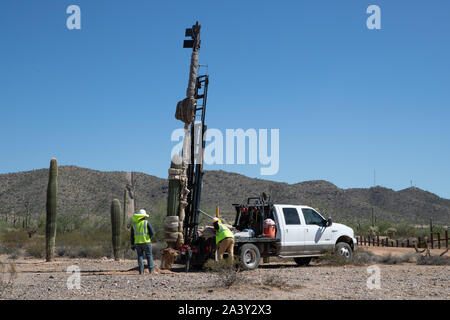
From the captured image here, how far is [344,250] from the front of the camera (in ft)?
58.1

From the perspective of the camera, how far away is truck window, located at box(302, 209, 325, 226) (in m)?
17.3

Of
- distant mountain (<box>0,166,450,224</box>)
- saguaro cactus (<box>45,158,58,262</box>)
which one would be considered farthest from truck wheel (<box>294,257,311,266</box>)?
distant mountain (<box>0,166,450,224</box>)

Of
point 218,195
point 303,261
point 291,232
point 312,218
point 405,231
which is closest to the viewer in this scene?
point 291,232

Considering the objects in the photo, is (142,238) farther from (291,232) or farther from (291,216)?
(291,216)

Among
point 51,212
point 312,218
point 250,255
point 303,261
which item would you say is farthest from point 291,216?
point 51,212

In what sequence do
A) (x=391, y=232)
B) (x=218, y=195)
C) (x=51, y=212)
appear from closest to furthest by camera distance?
(x=51, y=212), (x=391, y=232), (x=218, y=195)

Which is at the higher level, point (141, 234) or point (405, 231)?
point (141, 234)

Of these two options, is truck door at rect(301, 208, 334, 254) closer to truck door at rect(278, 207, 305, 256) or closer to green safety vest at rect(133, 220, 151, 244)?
truck door at rect(278, 207, 305, 256)

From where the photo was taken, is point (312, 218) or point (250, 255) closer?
point (250, 255)

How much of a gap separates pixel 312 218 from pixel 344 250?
1594mm

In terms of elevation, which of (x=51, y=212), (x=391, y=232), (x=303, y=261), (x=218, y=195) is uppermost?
(x=218, y=195)

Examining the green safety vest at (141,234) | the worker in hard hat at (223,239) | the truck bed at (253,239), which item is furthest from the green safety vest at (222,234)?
the green safety vest at (141,234)

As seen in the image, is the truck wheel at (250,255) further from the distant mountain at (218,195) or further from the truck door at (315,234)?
the distant mountain at (218,195)
